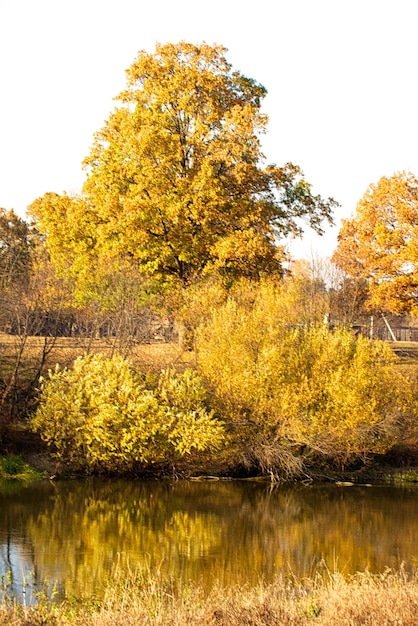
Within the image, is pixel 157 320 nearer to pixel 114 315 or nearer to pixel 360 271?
pixel 114 315

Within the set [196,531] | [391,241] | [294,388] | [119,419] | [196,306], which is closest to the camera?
[196,531]

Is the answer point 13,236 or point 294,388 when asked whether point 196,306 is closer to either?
point 294,388

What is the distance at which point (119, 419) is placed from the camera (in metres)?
24.0

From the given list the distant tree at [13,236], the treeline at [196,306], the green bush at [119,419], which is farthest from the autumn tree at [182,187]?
the distant tree at [13,236]

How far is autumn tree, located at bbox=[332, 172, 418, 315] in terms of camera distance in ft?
131

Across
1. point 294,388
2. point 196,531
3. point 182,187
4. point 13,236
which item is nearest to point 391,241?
point 182,187

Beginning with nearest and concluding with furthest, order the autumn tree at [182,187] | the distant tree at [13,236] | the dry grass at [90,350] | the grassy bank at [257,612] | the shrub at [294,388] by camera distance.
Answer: the grassy bank at [257,612], the shrub at [294,388], the dry grass at [90,350], the autumn tree at [182,187], the distant tree at [13,236]

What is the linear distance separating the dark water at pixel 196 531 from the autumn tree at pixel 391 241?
16.1m

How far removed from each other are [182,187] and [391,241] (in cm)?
1175

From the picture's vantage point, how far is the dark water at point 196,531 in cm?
1572

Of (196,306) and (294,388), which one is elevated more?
(196,306)

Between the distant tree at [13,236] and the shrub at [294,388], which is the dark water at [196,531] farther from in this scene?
the distant tree at [13,236]

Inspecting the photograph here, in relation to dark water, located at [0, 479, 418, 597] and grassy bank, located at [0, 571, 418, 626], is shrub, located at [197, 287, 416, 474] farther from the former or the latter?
grassy bank, located at [0, 571, 418, 626]

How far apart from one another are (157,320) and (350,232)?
687 inches
